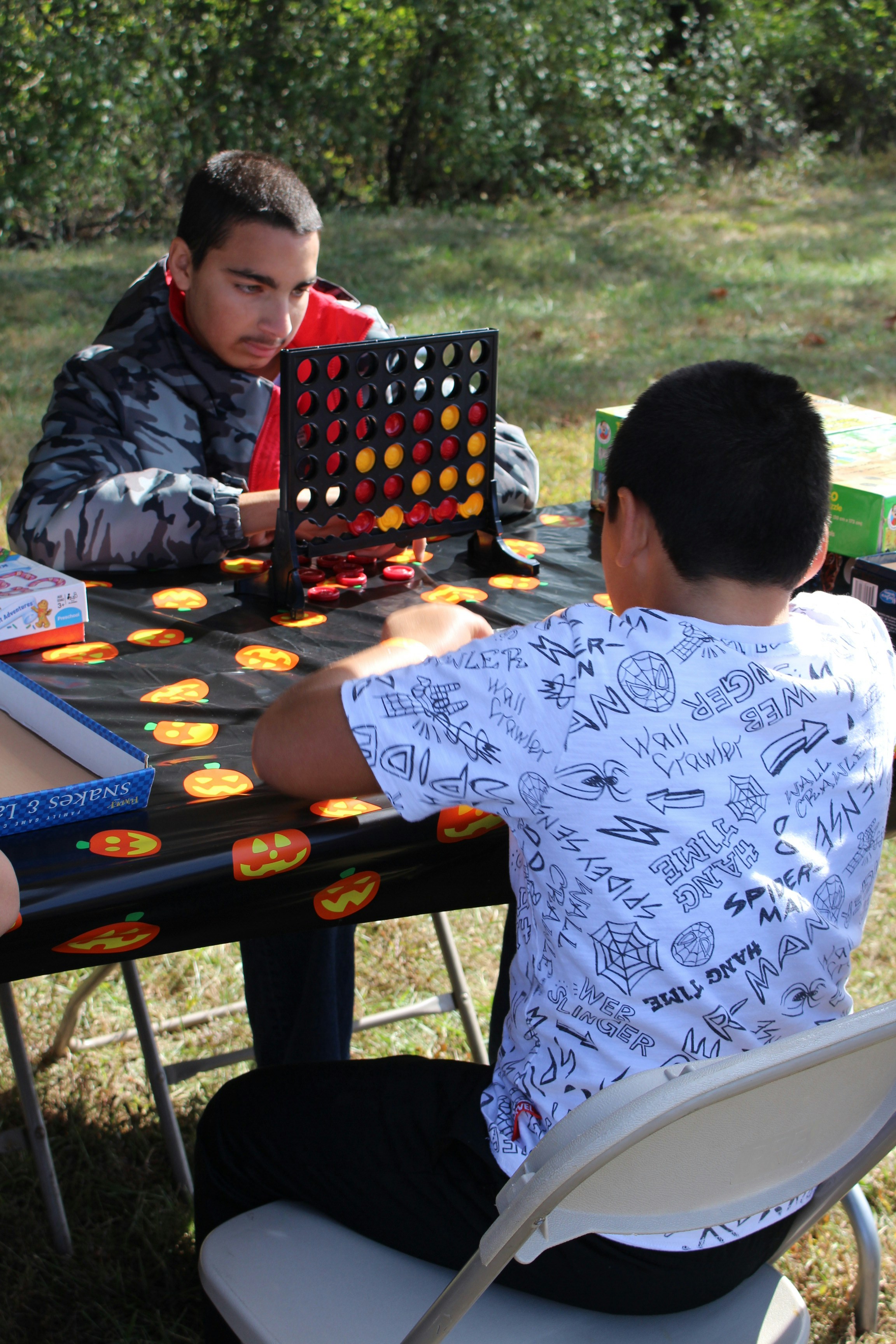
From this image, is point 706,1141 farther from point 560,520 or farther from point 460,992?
point 560,520

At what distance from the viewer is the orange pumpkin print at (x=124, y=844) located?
123cm

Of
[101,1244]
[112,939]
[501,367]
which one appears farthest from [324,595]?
[501,367]

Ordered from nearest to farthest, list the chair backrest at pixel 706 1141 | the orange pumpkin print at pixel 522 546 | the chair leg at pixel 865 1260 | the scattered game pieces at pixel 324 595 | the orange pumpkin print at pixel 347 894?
the chair backrest at pixel 706 1141, the orange pumpkin print at pixel 347 894, the chair leg at pixel 865 1260, the scattered game pieces at pixel 324 595, the orange pumpkin print at pixel 522 546

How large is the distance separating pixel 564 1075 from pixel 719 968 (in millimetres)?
185

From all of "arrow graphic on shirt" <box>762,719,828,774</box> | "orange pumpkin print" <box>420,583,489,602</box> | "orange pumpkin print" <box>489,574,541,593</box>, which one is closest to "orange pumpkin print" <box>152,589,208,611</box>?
"orange pumpkin print" <box>420,583,489,602</box>

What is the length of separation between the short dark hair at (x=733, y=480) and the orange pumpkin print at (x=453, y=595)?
28.4 inches

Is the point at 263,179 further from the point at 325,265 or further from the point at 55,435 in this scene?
the point at 325,265

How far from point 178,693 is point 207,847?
394 mm

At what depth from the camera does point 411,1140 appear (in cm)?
131

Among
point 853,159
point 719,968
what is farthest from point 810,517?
point 853,159

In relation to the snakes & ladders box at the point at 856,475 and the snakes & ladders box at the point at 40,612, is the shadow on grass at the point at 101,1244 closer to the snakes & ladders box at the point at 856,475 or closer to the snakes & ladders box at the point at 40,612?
the snakes & ladders box at the point at 40,612

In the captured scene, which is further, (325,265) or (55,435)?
(325,265)

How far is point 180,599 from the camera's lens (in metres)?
1.93

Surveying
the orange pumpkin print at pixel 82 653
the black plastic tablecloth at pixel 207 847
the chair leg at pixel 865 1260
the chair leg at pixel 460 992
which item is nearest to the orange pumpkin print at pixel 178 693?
the black plastic tablecloth at pixel 207 847
